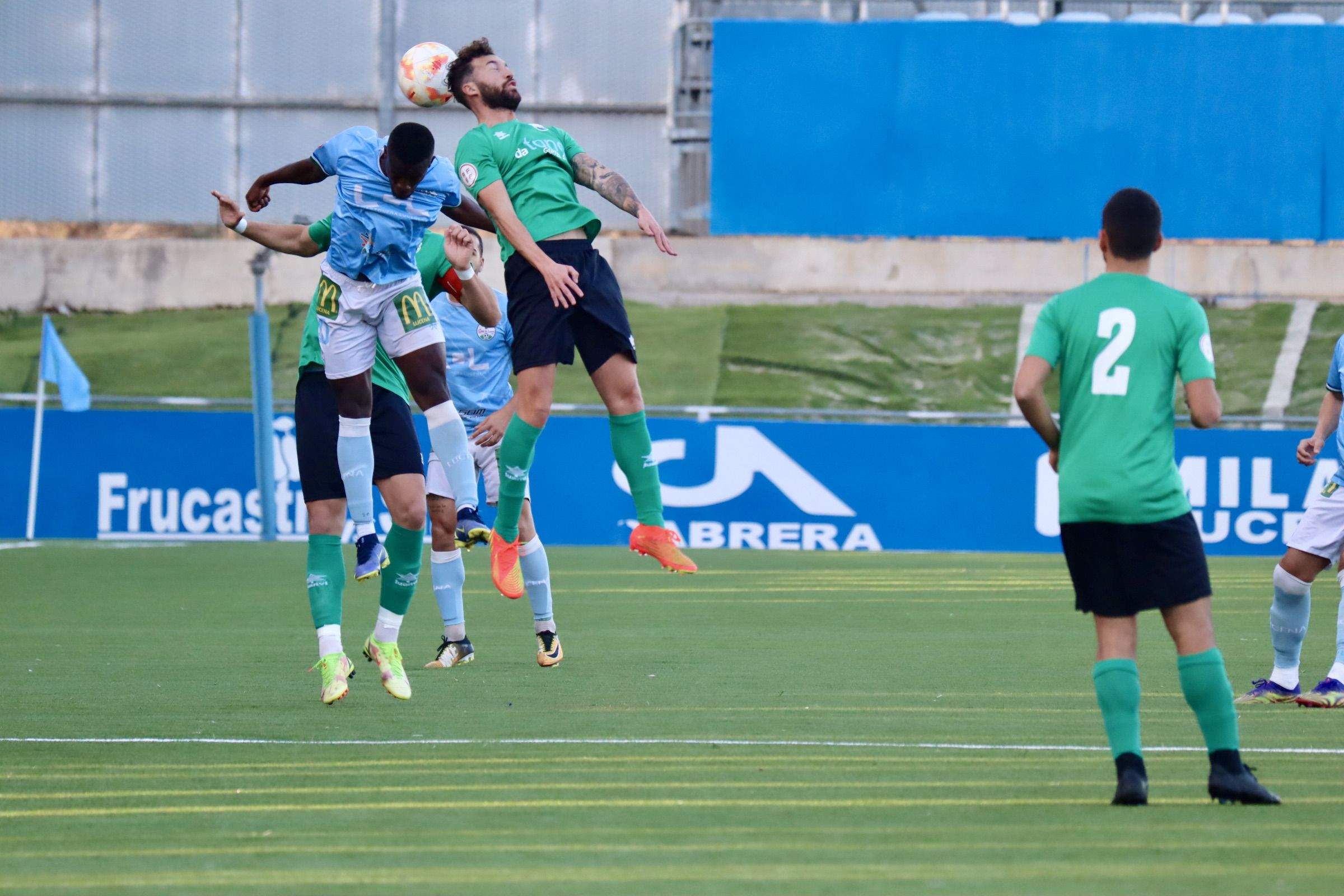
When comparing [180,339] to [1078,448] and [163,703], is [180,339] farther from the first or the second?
[1078,448]

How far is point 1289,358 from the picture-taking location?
79.2ft

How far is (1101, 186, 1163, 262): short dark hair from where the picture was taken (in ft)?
16.7

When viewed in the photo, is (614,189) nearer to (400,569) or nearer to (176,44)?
(400,569)

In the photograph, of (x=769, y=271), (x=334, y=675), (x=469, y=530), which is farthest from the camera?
(x=769, y=271)

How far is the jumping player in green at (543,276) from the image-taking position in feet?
24.7

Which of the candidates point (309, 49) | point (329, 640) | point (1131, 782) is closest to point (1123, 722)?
point (1131, 782)

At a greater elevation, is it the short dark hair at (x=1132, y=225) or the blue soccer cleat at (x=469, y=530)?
the short dark hair at (x=1132, y=225)

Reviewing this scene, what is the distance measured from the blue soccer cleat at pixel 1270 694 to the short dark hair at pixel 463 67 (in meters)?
4.10

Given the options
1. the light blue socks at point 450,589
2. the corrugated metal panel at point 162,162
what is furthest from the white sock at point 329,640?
the corrugated metal panel at point 162,162

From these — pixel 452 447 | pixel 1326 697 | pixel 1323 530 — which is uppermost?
pixel 452 447

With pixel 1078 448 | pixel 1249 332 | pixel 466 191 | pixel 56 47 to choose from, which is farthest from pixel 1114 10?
pixel 1078 448

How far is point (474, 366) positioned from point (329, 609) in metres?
3.77

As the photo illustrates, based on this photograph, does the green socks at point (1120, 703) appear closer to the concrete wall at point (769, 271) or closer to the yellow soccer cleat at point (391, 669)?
the yellow soccer cleat at point (391, 669)

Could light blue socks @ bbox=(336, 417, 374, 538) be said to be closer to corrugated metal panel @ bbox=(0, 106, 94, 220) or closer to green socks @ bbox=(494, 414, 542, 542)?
green socks @ bbox=(494, 414, 542, 542)
